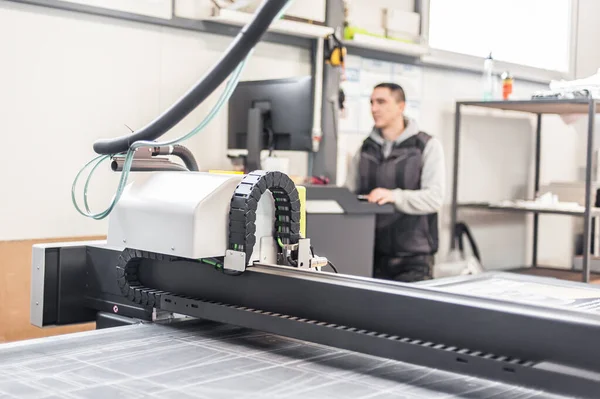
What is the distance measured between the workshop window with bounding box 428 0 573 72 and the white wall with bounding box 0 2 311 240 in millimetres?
1774

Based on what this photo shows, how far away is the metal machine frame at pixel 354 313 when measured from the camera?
84 centimetres

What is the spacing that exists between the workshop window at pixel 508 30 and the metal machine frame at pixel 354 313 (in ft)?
10.2

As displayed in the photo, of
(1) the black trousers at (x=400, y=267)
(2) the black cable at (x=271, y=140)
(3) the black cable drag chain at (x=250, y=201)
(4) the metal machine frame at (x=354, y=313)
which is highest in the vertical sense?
(2) the black cable at (x=271, y=140)

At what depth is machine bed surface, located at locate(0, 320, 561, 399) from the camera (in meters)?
0.89

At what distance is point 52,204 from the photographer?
2615 mm

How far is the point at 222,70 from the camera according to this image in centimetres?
93

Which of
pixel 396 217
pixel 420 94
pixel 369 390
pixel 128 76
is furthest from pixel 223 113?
pixel 369 390

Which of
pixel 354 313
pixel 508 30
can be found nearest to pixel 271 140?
pixel 354 313

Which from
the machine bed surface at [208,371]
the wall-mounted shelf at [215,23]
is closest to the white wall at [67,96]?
the wall-mounted shelf at [215,23]

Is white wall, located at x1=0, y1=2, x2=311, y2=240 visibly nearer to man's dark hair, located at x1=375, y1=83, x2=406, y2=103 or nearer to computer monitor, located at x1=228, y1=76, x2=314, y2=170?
computer monitor, located at x1=228, y1=76, x2=314, y2=170

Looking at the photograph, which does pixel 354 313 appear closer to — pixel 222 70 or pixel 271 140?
pixel 222 70

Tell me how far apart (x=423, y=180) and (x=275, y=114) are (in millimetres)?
989

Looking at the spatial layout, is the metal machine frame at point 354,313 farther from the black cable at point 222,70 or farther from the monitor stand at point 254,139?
the monitor stand at point 254,139

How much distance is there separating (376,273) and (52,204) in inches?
61.0
